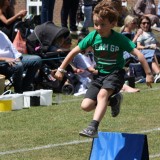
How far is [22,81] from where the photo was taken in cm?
1241

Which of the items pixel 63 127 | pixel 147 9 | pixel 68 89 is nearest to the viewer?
pixel 63 127

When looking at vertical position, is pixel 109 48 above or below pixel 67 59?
above

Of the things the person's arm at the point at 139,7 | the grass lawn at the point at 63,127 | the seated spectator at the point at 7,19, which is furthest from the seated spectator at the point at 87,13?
the grass lawn at the point at 63,127

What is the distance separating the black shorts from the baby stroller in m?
4.64

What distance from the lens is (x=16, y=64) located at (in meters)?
11.9

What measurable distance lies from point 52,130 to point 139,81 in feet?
16.1

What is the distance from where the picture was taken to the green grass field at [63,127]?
821cm

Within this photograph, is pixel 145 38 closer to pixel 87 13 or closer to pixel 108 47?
pixel 87 13

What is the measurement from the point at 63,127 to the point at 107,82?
1757mm

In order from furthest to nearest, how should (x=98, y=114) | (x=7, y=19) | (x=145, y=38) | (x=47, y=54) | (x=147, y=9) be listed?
(x=147, y=9) < (x=145, y=38) < (x=7, y=19) < (x=47, y=54) < (x=98, y=114)

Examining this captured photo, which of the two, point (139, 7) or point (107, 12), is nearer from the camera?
point (107, 12)

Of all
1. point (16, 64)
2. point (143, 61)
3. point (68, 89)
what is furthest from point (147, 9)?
point (143, 61)

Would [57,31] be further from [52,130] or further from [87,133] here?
[87,133]

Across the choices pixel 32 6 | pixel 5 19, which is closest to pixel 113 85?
pixel 5 19
